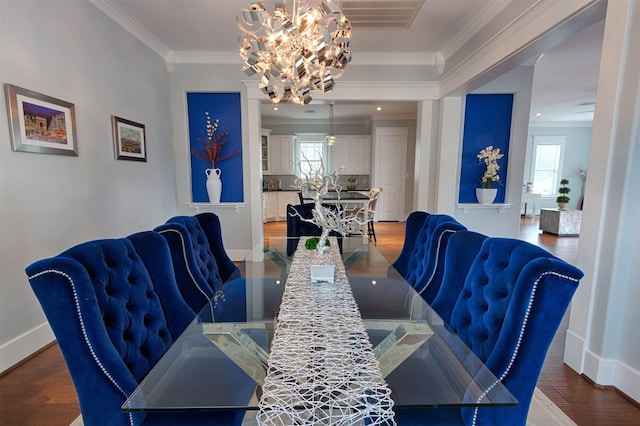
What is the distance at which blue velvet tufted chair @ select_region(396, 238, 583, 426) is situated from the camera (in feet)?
2.83

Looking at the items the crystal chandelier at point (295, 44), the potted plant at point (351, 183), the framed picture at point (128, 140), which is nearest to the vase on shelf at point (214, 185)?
the framed picture at point (128, 140)

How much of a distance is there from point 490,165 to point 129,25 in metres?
4.41

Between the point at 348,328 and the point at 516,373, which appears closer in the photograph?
the point at 516,373

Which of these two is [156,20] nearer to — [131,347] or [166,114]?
[166,114]

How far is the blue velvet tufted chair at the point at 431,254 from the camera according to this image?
65.8 inches

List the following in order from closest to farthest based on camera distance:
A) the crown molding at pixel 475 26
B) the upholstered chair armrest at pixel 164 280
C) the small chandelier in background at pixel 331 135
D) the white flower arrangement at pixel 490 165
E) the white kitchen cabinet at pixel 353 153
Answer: the upholstered chair armrest at pixel 164 280 → the crown molding at pixel 475 26 → the white flower arrangement at pixel 490 165 → the small chandelier in background at pixel 331 135 → the white kitchen cabinet at pixel 353 153

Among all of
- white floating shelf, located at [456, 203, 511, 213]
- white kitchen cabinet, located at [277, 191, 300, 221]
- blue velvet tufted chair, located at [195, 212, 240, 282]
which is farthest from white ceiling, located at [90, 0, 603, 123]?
white kitchen cabinet, located at [277, 191, 300, 221]

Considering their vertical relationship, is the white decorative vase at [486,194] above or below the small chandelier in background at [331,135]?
below

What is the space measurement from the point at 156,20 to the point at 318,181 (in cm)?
258

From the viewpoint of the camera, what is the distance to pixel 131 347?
1.01m

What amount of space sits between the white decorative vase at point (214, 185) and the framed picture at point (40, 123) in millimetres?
1682

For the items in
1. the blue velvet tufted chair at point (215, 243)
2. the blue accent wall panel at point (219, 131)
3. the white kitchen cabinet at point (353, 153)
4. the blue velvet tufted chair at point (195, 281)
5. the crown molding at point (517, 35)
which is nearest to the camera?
the blue velvet tufted chair at point (195, 281)

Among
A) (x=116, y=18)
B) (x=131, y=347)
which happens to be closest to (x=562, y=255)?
(x=131, y=347)

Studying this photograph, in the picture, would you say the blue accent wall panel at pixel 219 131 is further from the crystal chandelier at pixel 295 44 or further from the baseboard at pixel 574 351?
the baseboard at pixel 574 351
